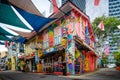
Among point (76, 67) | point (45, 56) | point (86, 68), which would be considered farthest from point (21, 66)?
point (76, 67)

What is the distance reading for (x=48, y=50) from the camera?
3188 centimetres

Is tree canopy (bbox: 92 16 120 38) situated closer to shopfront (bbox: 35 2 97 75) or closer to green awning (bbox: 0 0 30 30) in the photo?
shopfront (bbox: 35 2 97 75)

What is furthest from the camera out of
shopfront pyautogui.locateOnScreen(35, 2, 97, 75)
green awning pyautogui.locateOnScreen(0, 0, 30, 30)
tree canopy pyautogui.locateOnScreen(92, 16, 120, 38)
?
tree canopy pyautogui.locateOnScreen(92, 16, 120, 38)

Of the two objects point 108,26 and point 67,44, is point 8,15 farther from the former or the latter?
point 108,26

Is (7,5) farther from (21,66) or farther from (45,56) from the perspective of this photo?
(21,66)

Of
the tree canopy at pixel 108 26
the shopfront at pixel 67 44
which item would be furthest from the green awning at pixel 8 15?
the tree canopy at pixel 108 26

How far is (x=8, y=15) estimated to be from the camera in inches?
768

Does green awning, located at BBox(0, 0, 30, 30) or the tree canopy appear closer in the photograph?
green awning, located at BBox(0, 0, 30, 30)

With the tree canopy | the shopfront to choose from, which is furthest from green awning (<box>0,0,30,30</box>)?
the tree canopy

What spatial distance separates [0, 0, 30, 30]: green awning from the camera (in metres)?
17.2

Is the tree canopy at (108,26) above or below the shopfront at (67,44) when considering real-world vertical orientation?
above

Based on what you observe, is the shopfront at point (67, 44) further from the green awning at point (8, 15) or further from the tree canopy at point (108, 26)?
the tree canopy at point (108, 26)

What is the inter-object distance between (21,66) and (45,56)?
712 inches

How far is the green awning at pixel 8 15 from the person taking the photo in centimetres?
1718
